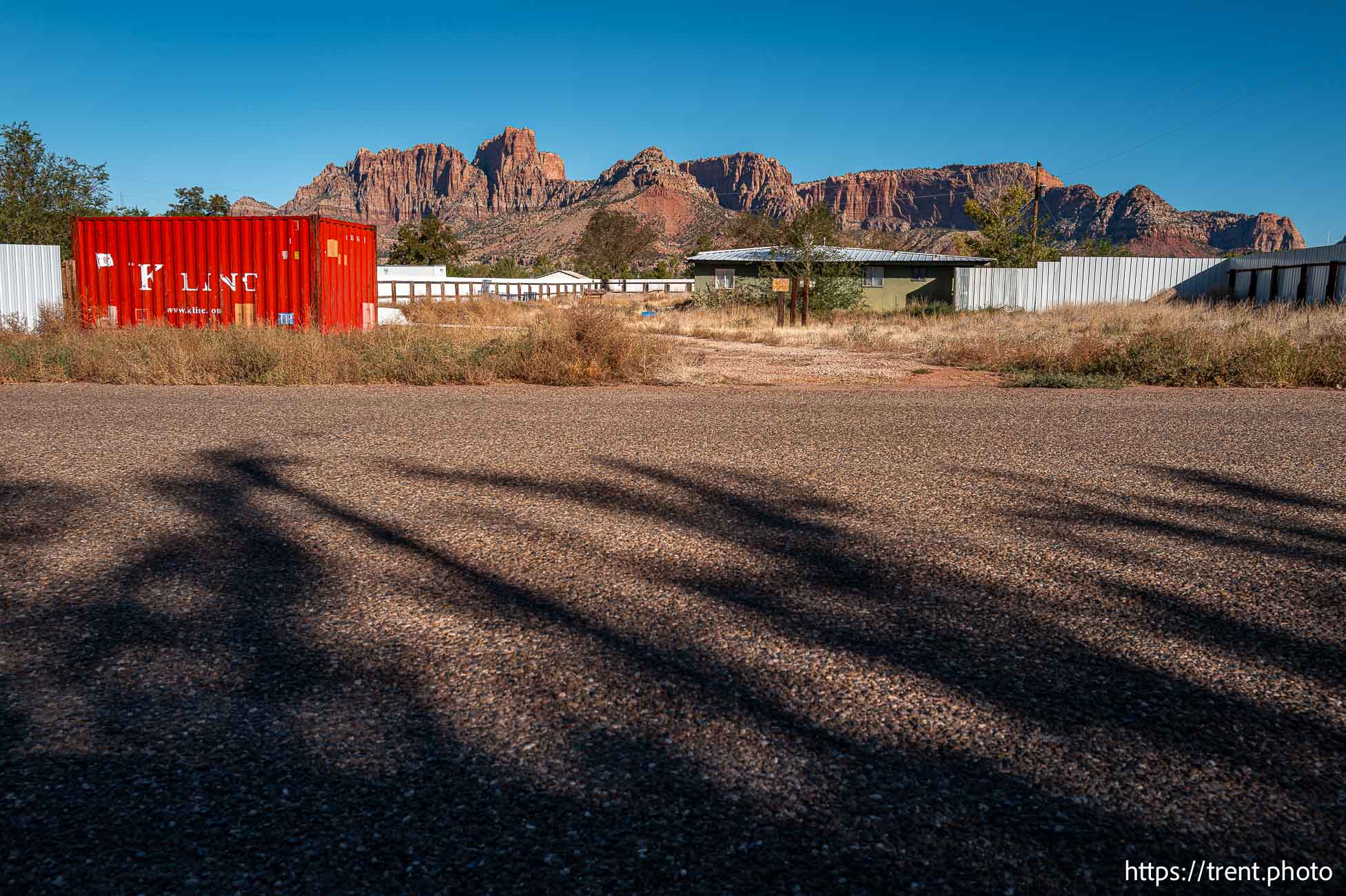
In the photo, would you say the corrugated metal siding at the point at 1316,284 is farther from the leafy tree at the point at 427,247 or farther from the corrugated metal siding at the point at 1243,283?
the leafy tree at the point at 427,247

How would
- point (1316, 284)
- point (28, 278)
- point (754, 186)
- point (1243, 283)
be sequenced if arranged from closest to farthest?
point (28, 278) → point (1316, 284) → point (1243, 283) → point (754, 186)

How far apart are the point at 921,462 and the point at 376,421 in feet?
17.9

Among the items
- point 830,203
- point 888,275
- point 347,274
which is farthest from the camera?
point 830,203

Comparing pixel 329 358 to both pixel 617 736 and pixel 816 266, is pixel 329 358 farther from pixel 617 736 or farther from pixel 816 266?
pixel 816 266

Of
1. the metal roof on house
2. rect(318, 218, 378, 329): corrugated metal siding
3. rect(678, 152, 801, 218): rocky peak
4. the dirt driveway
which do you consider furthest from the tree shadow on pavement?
rect(678, 152, 801, 218): rocky peak

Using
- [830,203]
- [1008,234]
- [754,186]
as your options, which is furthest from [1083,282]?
[754,186]

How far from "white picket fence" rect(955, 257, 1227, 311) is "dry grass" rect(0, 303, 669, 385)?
23755 mm

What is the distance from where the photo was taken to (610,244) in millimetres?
87812

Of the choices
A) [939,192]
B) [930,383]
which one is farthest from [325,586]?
[939,192]

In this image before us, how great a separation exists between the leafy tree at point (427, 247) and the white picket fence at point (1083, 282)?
2159 inches

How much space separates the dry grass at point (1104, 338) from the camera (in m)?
14.9

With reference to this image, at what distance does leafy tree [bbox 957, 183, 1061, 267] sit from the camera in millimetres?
51719

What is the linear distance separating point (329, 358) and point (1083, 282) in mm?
31328

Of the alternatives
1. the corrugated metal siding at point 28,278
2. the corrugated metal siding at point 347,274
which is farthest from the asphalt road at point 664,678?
the corrugated metal siding at point 28,278
